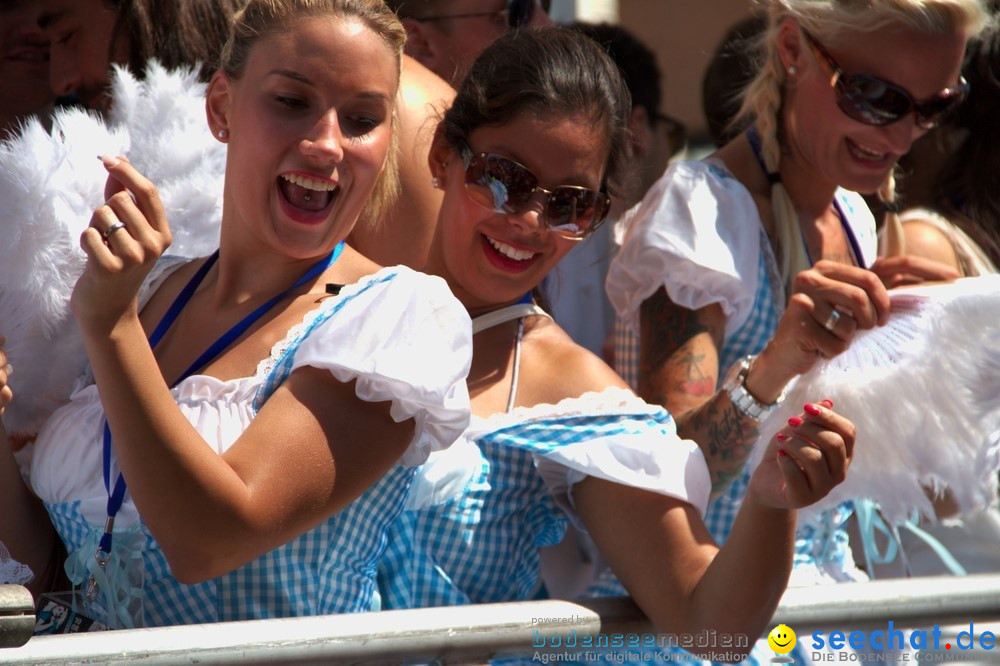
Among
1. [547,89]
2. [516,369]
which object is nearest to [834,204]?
[547,89]

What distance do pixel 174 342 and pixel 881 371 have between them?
4.23 feet

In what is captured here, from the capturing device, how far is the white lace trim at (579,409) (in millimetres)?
2090

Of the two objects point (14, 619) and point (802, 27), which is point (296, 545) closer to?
point (14, 619)

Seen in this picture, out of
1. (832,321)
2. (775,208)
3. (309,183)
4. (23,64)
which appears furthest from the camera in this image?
(23,64)

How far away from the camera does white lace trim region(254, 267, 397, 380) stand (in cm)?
189

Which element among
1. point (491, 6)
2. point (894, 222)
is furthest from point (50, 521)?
point (894, 222)

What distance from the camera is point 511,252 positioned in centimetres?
226

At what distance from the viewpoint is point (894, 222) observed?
10.4ft

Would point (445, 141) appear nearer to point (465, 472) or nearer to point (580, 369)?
point (580, 369)

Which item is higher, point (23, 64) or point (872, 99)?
point (23, 64)

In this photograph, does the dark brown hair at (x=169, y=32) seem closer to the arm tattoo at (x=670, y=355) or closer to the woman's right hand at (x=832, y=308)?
the arm tattoo at (x=670, y=355)

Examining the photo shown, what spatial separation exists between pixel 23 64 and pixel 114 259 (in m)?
1.52

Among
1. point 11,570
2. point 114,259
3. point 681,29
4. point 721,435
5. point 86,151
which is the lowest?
point 681,29

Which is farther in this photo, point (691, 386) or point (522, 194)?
point (691, 386)
